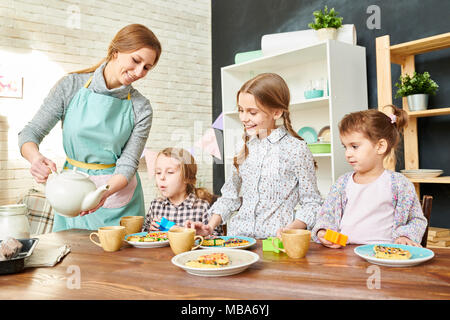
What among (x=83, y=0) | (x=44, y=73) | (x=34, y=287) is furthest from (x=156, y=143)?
(x=34, y=287)

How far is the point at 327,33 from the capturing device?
→ 2955mm

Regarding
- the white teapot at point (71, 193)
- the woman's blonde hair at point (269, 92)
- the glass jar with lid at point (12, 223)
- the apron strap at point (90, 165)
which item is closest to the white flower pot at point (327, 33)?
the woman's blonde hair at point (269, 92)

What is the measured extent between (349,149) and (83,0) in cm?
309

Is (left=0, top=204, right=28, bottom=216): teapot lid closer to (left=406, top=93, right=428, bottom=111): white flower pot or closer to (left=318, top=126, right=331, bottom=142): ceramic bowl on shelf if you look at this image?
(left=406, top=93, right=428, bottom=111): white flower pot

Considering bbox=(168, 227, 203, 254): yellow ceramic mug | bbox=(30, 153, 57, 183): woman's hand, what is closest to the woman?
bbox=(30, 153, 57, 183): woman's hand

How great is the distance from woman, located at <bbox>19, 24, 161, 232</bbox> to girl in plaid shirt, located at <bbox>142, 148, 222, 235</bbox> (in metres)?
0.17

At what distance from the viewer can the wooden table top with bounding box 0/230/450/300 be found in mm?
747

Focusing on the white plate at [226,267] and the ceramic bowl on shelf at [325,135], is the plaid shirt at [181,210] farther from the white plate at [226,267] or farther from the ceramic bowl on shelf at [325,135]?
the ceramic bowl on shelf at [325,135]

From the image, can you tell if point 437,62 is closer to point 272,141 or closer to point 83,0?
point 272,141

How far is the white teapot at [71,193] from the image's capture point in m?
1.10

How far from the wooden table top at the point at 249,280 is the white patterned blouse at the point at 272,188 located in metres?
0.49

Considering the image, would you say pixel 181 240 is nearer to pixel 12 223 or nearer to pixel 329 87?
pixel 12 223

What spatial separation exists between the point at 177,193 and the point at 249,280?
114 cm
